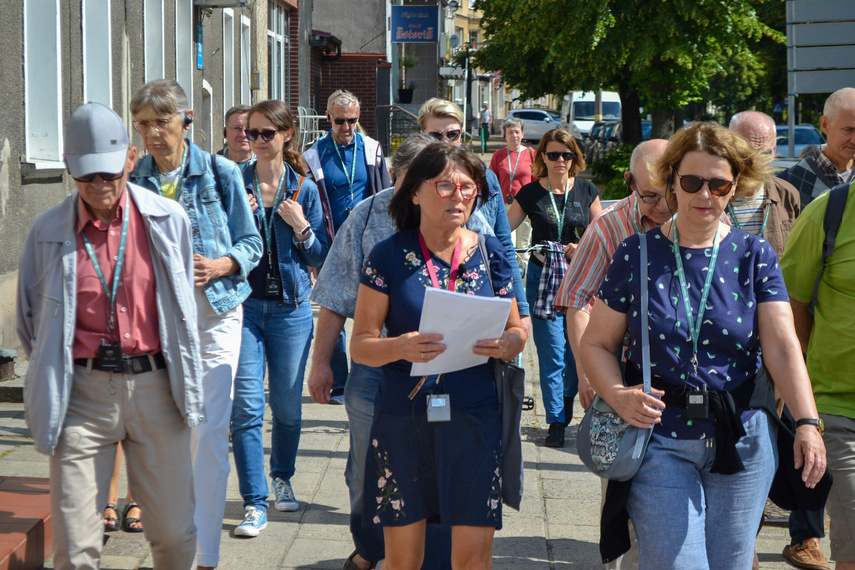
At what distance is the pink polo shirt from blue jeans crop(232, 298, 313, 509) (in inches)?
53.4

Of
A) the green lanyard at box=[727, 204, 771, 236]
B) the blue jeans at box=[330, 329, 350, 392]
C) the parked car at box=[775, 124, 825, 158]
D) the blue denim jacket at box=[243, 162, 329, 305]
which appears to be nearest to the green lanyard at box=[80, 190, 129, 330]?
the blue denim jacket at box=[243, 162, 329, 305]

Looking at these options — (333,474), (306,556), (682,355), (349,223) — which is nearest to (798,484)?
(682,355)

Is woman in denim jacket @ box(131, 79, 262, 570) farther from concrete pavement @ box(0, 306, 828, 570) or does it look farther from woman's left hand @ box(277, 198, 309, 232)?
woman's left hand @ box(277, 198, 309, 232)

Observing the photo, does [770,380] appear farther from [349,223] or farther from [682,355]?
[349,223]

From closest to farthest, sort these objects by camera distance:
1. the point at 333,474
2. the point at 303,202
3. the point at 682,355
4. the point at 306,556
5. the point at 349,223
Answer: the point at 682,355, the point at 349,223, the point at 306,556, the point at 303,202, the point at 333,474

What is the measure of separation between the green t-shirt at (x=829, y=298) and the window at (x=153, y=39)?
10128mm

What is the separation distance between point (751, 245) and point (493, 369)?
0.94 m

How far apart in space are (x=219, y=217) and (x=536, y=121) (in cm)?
4907

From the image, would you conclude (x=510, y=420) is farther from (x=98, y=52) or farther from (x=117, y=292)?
(x=98, y=52)

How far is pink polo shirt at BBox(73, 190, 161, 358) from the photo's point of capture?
3.45 m

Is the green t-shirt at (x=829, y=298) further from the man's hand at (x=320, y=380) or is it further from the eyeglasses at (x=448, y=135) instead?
the eyeglasses at (x=448, y=135)

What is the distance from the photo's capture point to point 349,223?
4.14 m

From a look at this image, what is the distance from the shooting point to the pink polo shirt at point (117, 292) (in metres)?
3.45

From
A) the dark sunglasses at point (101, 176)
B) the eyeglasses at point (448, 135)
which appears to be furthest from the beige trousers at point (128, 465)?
the eyeglasses at point (448, 135)
